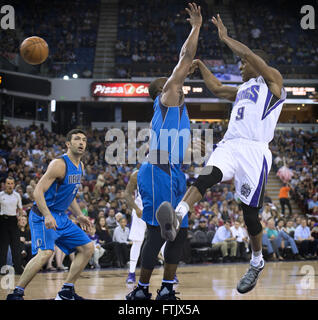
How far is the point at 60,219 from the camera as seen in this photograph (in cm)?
583

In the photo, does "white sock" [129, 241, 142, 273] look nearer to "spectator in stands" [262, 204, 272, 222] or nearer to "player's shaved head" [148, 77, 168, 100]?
"player's shaved head" [148, 77, 168, 100]

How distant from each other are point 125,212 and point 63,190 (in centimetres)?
834

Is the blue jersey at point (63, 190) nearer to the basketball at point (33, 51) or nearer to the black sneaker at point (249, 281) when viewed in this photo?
the black sneaker at point (249, 281)

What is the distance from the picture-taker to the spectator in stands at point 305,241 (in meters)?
14.9

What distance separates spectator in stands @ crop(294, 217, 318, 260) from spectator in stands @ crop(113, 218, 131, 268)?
5.31 meters

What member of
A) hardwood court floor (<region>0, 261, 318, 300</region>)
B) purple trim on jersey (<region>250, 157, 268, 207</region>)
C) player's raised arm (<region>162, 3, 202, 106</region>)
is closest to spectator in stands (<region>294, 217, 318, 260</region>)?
hardwood court floor (<region>0, 261, 318, 300</region>)

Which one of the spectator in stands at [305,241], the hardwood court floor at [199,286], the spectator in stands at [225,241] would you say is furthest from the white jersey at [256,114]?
the spectator in stands at [305,241]

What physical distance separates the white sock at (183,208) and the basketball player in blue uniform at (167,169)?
28 cm

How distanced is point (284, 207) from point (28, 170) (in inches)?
364

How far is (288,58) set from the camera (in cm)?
2877

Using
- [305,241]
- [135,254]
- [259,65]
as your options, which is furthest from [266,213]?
[259,65]
